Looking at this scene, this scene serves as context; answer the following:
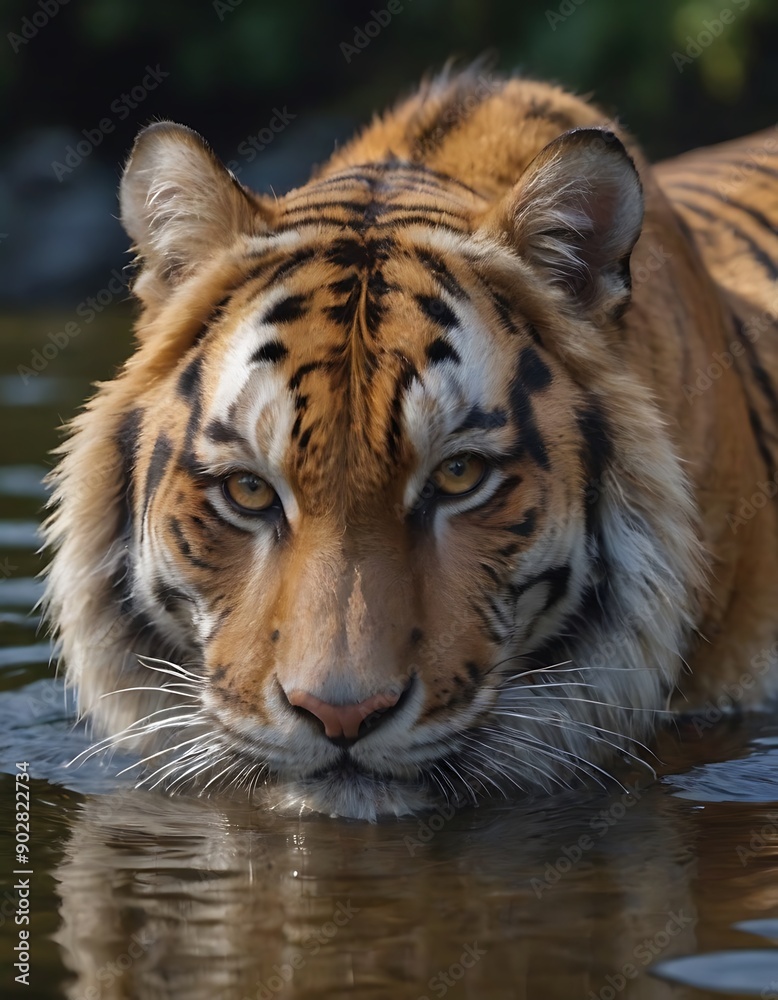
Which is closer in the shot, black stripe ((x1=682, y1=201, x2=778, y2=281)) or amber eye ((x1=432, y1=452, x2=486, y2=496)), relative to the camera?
amber eye ((x1=432, y1=452, x2=486, y2=496))

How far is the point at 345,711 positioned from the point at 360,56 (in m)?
8.60

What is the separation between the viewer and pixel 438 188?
9.43 ft

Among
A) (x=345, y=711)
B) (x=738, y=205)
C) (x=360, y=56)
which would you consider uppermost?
(x=360, y=56)

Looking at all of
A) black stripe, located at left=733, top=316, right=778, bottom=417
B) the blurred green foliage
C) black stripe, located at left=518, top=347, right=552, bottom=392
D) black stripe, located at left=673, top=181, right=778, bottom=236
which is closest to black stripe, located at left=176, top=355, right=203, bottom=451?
black stripe, located at left=518, top=347, right=552, bottom=392

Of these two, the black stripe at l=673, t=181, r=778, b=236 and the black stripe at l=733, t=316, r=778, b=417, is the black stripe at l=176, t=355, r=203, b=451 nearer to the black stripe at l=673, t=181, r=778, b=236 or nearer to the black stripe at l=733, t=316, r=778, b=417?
the black stripe at l=733, t=316, r=778, b=417

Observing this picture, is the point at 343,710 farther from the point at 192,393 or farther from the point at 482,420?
the point at 192,393

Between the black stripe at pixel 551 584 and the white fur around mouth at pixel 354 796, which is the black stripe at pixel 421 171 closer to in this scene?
the black stripe at pixel 551 584

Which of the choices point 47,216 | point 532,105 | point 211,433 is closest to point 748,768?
point 211,433

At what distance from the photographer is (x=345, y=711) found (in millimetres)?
2127

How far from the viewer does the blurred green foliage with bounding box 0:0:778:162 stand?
897cm

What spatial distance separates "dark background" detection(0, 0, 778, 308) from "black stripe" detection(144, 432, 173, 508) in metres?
5.79

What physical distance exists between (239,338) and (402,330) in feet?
0.87

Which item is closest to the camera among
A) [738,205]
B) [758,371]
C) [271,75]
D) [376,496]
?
[376,496]

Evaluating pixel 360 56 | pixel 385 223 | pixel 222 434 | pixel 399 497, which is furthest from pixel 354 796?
pixel 360 56
